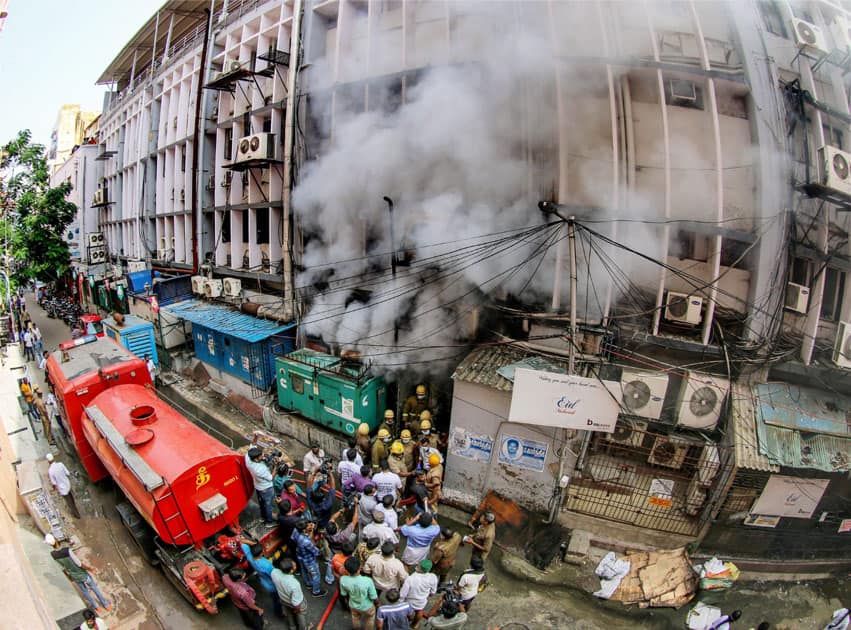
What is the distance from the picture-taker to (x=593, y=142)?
22.7ft

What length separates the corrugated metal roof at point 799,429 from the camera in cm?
599

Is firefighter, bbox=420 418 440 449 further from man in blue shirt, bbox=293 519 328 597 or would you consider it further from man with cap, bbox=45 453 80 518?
man with cap, bbox=45 453 80 518

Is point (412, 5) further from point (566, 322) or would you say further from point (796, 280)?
point (796, 280)

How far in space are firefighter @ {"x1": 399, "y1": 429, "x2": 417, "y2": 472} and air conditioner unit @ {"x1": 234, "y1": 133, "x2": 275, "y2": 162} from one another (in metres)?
8.66

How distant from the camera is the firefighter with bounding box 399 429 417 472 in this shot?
23.4 ft

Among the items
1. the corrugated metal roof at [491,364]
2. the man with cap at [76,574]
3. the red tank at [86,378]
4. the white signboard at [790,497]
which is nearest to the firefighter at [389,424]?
the corrugated metal roof at [491,364]

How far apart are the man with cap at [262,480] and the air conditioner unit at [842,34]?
11.9m

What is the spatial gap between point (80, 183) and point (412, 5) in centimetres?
2736

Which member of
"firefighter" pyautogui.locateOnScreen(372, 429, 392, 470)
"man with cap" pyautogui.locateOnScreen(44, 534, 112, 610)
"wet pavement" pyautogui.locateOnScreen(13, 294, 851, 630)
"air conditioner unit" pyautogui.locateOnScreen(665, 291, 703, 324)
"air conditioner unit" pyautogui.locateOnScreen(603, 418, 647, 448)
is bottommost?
"wet pavement" pyautogui.locateOnScreen(13, 294, 851, 630)

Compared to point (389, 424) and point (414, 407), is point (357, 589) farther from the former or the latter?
point (414, 407)


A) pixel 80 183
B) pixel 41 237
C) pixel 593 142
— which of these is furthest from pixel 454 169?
pixel 80 183

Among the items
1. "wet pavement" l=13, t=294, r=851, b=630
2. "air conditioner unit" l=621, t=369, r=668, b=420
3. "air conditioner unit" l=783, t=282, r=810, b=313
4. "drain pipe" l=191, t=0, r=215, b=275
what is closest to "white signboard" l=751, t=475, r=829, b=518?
"wet pavement" l=13, t=294, r=851, b=630

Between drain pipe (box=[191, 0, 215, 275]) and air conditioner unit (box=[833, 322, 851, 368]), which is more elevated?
drain pipe (box=[191, 0, 215, 275])

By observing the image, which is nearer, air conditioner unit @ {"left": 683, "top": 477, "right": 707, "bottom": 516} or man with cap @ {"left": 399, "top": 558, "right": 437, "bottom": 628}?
man with cap @ {"left": 399, "top": 558, "right": 437, "bottom": 628}
